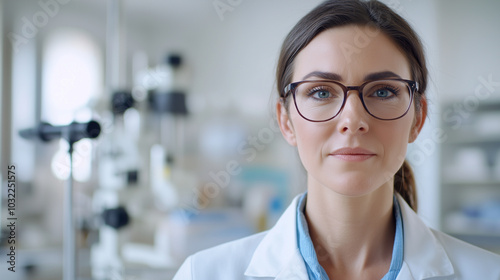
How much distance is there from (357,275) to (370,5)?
1.66 ft

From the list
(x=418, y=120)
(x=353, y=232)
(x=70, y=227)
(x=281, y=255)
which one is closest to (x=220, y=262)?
(x=281, y=255)

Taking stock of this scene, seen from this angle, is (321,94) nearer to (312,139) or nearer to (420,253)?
(312,139)

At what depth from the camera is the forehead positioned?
2.45 feet

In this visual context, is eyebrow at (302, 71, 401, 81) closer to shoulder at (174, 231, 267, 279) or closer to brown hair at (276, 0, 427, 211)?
brown hair at (276, 0, 427, 211)

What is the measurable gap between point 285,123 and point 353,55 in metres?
0.21

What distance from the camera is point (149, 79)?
1745mm

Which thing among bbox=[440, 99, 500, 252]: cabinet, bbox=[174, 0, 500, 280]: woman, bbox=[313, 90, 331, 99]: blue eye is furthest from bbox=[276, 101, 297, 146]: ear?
bbox=[440, 99, 500, 252]: cabinet

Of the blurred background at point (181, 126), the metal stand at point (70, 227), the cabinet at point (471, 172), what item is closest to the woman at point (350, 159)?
the metal stand at point (70, 227)

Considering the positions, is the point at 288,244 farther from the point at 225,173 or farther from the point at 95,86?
the point at 95,86

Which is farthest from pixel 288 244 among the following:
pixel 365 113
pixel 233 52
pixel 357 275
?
pixel 233 52

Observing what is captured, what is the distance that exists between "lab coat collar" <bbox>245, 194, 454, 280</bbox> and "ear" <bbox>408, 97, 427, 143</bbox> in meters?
0.13

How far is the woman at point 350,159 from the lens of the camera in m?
0.74

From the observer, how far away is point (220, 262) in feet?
2.79

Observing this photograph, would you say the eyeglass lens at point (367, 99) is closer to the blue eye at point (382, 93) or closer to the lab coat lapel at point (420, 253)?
the blue eye at point (382, 93)
